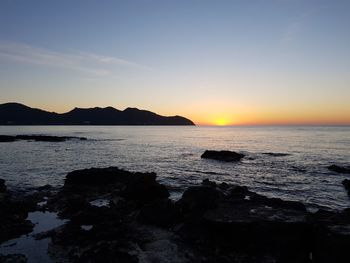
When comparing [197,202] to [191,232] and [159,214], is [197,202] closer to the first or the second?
[159,214]

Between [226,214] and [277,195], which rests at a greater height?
[226,214]

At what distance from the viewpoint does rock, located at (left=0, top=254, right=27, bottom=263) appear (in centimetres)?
1500

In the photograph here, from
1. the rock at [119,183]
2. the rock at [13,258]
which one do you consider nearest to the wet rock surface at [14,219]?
the rock at [13,258]

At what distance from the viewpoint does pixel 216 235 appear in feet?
55.8

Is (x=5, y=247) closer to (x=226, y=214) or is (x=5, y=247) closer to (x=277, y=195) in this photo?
(x=226, y=214)

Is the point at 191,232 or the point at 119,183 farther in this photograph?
the point at 119,183

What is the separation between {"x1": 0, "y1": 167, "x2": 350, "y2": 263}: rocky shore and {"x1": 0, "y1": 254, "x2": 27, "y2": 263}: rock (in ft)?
0.14

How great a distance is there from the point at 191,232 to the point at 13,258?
8882 millimetres

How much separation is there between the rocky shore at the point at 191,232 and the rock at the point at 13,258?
0.04 metres

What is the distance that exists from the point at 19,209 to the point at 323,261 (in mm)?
19261

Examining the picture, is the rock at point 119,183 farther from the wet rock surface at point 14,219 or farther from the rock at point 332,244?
Result: the rock at point 332,244

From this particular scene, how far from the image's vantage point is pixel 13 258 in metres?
15.3

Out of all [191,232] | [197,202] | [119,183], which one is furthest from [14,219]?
[119,183]

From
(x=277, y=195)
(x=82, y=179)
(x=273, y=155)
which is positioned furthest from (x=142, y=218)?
(x=273, y=155)
